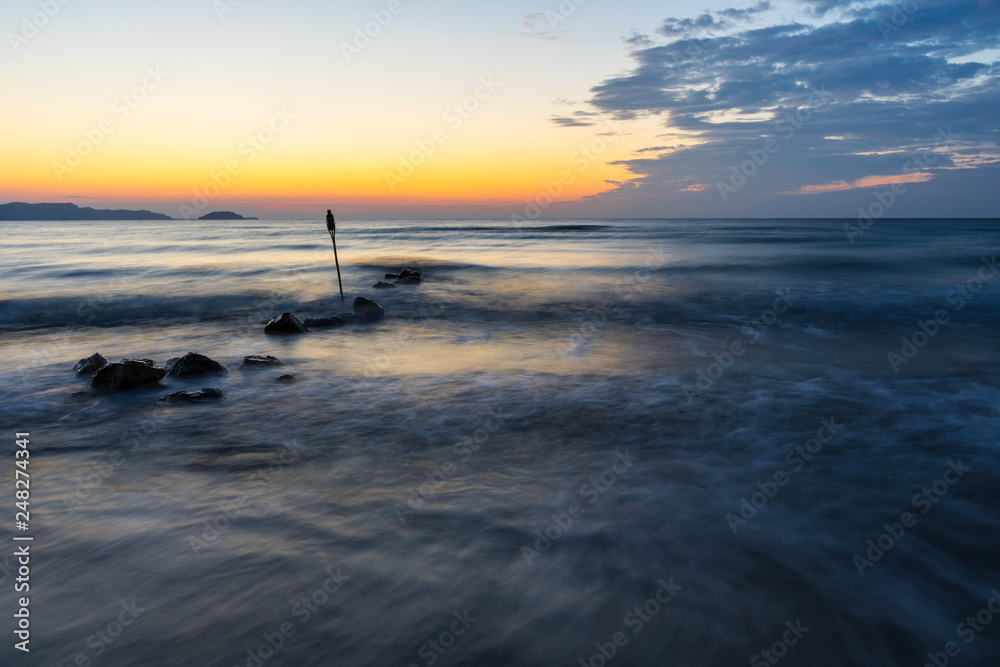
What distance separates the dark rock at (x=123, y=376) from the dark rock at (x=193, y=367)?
53cm

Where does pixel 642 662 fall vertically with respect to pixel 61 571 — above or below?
below

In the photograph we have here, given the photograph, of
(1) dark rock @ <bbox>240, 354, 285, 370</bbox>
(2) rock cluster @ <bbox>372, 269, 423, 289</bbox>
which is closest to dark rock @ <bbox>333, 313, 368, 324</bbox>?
(1) dark rock @ <bbox>240, 354, 285, 370</bbox>

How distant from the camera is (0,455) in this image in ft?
18.9

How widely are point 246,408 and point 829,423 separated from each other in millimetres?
7486

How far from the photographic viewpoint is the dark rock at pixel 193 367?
876cm

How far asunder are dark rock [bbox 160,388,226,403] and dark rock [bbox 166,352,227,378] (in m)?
1.30

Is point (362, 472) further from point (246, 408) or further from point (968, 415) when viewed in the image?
point (968, 415)

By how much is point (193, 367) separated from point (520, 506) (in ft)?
22.3

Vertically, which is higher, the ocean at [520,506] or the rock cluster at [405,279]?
the rock cluster at [405,279]

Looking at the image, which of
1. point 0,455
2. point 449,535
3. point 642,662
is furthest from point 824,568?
point 0,455

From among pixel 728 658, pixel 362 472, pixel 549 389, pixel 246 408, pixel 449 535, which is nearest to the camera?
pixel 728 658

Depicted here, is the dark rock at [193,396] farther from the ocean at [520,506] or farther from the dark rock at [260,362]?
the dark rock at [260,362]

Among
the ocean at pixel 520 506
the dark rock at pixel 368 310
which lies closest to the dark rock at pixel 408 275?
the dark rock at pixel 368 310

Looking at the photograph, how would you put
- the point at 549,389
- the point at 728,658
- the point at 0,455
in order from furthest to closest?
the point at 549,389 → the point at 0,455 → the point at 728,658
